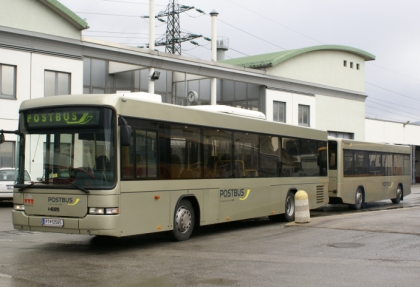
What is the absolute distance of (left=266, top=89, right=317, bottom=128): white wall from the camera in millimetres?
42266

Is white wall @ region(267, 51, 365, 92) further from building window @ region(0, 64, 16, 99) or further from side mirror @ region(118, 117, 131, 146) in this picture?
side mirror @ region(118, 117, 131, 146)

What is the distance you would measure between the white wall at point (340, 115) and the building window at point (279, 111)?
445 centimetres

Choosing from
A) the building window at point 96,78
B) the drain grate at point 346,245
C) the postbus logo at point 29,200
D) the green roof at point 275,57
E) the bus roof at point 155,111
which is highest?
the green roof at point 275,57

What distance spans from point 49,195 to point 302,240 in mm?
5512

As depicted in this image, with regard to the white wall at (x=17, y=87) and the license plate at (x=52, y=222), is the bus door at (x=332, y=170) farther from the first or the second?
the white wall at (x=17, y=87)

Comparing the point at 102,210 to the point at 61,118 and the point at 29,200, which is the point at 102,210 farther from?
the point at 61,118

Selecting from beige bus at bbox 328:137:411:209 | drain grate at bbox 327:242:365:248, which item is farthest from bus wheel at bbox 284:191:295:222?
drain grate at bbox 327:242:365:248

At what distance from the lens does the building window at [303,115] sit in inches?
1794

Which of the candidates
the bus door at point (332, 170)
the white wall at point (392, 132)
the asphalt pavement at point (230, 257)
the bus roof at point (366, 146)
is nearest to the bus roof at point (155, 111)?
the asphalt pavement at point (230, 257)

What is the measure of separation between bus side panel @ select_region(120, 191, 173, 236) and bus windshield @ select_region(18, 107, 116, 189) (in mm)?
650

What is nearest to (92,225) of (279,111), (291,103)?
(279,111)

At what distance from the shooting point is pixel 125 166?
1124 centimetres

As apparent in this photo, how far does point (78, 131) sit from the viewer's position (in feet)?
36.5

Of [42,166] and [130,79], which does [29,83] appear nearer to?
[130,79]
